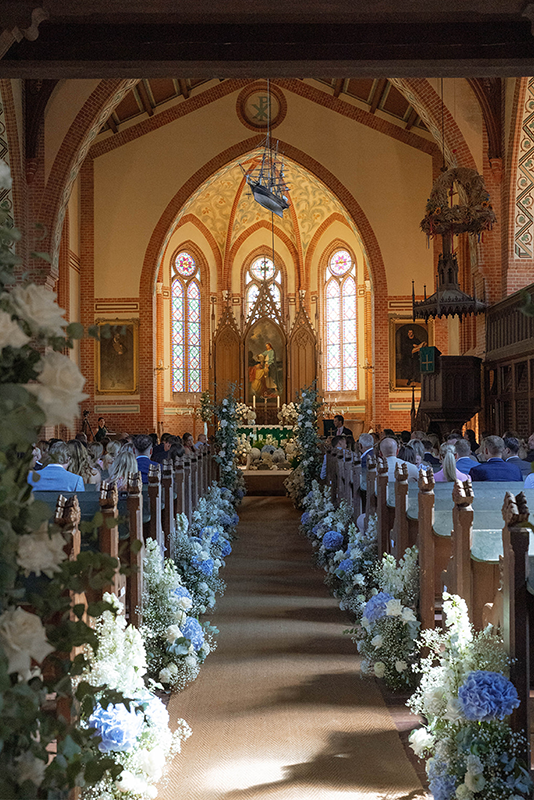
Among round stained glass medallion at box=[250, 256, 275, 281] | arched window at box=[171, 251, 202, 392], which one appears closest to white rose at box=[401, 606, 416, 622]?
arched window at box=[171, 251, 202, 392]

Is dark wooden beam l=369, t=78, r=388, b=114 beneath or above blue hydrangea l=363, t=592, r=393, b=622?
above

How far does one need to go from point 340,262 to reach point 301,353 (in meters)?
2.85

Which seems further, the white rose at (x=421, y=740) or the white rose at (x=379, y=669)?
the white rose at (x=379, y=669)

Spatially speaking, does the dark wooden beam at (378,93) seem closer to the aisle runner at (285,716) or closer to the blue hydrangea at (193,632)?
the aisle runner at (285,716)

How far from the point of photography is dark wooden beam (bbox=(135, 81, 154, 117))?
16.9 meters

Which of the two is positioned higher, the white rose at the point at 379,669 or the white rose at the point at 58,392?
the white rose at the point at 58,392

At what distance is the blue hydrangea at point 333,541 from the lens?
697 cm

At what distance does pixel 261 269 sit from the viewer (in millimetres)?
23000

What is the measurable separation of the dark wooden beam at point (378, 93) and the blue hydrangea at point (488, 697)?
16.2m

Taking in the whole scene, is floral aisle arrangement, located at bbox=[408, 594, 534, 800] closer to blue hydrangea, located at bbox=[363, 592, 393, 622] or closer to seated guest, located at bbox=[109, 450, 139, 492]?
blue hydrangea, located at bbox=[363, 592, 393, 622]

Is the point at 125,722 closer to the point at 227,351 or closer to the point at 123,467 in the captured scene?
the point at 123,467

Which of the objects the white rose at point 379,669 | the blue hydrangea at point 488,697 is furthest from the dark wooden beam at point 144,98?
the blue hydrangea at point 488,697

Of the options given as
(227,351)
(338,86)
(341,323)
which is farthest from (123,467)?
(341,323)

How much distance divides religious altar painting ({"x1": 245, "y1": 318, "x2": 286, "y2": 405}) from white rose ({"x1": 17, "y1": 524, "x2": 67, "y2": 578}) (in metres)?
21.2
